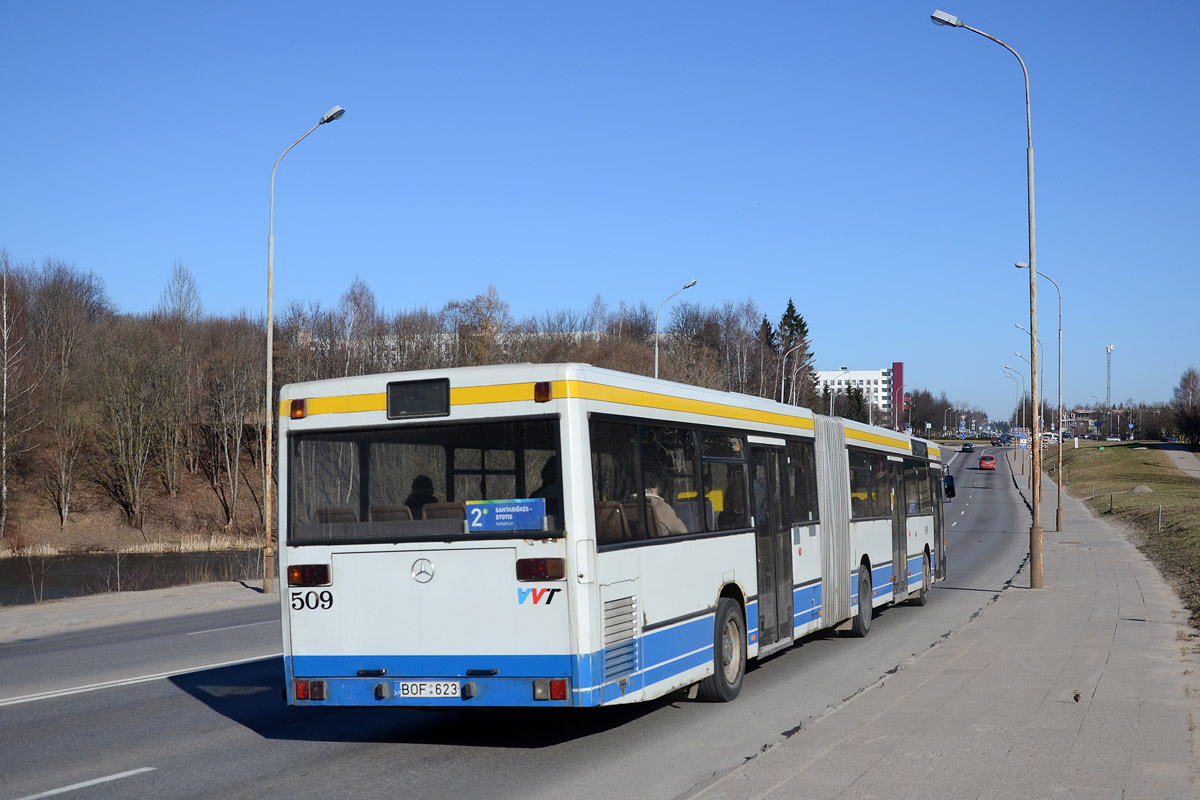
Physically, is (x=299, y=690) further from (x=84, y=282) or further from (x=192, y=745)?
(x=84, y=282)

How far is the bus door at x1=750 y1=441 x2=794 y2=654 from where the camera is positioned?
11.6m

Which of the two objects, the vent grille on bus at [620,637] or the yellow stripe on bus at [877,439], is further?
the yellow stripe on bus at [877,439]

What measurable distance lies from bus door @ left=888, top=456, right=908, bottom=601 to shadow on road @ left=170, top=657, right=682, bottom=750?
8.40 m

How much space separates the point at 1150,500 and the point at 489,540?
55.5 m

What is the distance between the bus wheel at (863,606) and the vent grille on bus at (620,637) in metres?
7.80

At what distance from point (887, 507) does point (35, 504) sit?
4819 centimetres

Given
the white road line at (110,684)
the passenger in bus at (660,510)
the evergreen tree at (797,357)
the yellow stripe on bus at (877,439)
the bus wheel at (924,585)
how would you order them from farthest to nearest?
1. the evergreen tree at (797,357)
2. the bus wheel at (924,585)
3. the yellow stripe on bus at (877,439)
4. the white road line at (110,684)
5. the passenger in bus at (660,510)

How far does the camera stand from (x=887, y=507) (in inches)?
698

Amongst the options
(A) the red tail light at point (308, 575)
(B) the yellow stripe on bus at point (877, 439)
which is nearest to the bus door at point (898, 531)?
(B) the yellow stripe on bus at point (877, 439)

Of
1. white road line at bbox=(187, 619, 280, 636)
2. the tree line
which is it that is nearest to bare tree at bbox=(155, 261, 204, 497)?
the tree line

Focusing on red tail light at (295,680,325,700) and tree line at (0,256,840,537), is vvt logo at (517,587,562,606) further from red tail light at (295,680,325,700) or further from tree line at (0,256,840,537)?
tree line at (0,256,840,537)

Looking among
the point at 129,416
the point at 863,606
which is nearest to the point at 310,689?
the point at 863,606

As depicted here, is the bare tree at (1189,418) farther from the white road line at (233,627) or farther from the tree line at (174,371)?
the white road line at (233,627)

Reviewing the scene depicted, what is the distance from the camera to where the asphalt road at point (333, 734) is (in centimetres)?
762
